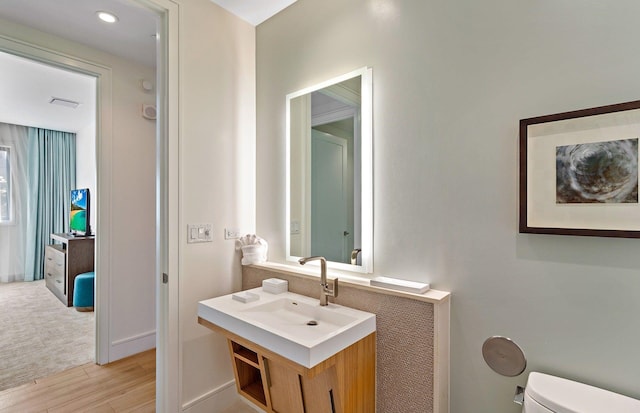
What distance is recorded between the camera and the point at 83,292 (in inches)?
144

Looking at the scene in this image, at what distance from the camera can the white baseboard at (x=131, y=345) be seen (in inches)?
100

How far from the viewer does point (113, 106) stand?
2.58 metres

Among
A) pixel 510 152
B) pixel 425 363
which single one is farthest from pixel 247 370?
pixel 510 152

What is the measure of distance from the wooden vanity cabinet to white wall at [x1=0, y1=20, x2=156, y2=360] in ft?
4.72

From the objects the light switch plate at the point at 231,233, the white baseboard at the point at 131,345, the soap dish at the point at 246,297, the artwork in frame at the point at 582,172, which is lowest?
the white baseboard at the point at 131,345

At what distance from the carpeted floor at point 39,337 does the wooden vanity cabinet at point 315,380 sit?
1.83 metres

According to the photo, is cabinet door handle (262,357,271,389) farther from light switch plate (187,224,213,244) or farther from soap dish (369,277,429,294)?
light switch plate (187,224,213,244)

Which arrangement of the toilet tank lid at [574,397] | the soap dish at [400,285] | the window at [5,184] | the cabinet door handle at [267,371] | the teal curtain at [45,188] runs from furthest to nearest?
the teal curtain at [45,188] < the window at [5,184] < the cabinet door handle at [267,371] < the soap dish at [400,285] < the toilet tank lid at [574,397]

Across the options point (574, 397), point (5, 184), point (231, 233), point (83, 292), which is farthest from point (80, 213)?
point (574, 397)

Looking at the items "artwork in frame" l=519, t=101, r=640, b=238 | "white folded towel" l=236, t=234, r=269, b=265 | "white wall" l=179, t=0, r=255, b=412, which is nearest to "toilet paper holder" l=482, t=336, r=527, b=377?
"artwork in frame" l=519, t=101, r=640, b=238

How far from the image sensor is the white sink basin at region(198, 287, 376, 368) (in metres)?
1.17

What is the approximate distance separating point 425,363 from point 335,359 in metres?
0.39

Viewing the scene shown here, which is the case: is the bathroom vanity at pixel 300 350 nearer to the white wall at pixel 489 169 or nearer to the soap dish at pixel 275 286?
the soap dish at pixel 275 286

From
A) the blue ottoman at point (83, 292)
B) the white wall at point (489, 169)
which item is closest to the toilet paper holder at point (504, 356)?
the white wall at point (489, 169)
